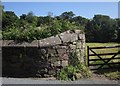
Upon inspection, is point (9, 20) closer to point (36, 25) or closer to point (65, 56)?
point (36, 25)

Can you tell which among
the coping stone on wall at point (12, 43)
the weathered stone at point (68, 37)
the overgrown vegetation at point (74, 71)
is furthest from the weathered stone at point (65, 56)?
the coping stone on wall at point (12, 43)

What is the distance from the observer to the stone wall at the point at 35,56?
11398 mm

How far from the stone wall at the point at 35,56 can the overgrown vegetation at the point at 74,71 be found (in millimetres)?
220

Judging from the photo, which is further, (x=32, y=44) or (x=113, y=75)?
(x=113, y=75)

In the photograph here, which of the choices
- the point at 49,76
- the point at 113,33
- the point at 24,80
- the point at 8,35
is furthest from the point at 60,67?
the point at 113,33

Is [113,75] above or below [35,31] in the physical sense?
below

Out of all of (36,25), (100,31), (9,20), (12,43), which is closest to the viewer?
(12,43)

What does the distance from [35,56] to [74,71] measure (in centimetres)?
166

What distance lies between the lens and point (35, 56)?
11422 millimetres

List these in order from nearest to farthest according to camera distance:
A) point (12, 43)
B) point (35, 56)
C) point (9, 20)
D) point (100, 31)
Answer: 1. point (35, 56)
2. point (12, 43)
3. point (9, 20)
4. point (100, 31)

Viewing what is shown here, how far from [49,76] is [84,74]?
4.68 ft

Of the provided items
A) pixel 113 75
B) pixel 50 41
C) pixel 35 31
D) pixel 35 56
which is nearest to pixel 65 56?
pixel 50 41

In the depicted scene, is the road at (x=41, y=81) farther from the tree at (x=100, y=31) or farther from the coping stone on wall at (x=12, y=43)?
the tree at (x=100, y=31)

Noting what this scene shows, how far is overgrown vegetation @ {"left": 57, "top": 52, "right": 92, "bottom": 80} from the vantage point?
11.2 m
